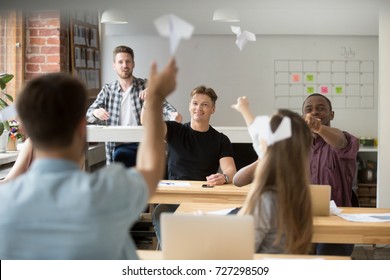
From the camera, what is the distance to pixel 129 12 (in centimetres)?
257

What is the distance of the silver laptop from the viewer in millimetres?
3020

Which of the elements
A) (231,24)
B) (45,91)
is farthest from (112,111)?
(45,91)

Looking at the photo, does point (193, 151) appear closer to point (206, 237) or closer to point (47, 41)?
point (47, 41)

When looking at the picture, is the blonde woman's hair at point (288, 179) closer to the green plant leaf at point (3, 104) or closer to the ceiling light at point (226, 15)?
the ceiling light at point (226, 15)

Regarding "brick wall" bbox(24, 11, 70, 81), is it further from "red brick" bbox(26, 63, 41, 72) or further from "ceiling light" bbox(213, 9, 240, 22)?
"ceiling light" bbox(213, 9, 240, 22)

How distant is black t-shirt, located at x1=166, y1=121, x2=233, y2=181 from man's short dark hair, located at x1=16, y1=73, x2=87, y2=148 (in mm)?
1294

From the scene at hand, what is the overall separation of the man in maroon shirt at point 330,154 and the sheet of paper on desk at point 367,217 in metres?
0.11

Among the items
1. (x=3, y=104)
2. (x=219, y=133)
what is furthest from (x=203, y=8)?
(x=3, y=104)

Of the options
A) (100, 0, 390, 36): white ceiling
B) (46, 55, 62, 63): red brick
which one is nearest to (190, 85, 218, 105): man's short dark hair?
(100, 0, 390, 36): white ceiling

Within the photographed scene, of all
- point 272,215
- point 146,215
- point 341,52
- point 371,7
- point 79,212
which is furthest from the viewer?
point 341,52

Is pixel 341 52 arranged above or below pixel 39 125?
above
